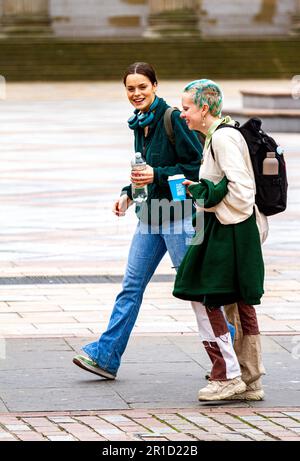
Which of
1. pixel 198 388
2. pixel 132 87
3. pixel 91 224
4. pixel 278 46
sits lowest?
pixel 278 46

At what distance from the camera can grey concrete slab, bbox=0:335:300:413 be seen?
21.7 feet

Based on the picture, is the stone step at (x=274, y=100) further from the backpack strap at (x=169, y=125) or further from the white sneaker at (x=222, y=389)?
the white sneaker at (x=222, y=389)

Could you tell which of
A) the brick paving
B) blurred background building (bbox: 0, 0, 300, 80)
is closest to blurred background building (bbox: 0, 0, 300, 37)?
blurred background building (bbox: 0, 0, 300, 80)

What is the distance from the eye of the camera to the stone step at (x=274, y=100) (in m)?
24.7

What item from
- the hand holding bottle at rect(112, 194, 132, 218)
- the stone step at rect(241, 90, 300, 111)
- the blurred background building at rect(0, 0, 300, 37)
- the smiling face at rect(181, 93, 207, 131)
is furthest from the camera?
the blurred background building at rect(0, 0, 300, 37)

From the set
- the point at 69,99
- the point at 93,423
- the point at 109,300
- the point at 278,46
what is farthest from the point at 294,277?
the point at 278,46

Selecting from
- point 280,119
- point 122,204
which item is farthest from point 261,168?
point 280,119

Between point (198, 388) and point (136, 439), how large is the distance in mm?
1205

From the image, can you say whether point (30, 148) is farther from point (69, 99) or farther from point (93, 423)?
point (93, 423)

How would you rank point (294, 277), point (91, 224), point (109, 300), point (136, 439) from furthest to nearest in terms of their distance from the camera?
1. point (91, 224)
2. point (294, 277)
3. point (109, 300)
4. point (136, 439)

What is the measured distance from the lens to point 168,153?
6984 millimetres

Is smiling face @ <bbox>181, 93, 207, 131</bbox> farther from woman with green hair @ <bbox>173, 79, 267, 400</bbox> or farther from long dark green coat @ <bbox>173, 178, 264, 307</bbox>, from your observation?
long dark green coat @ <bbox>173, 178, 264, 307</bbox>

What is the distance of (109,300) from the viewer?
30.6ft

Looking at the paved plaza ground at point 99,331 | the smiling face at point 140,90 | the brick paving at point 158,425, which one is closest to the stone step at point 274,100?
the paved plaza ground at point 99,331
